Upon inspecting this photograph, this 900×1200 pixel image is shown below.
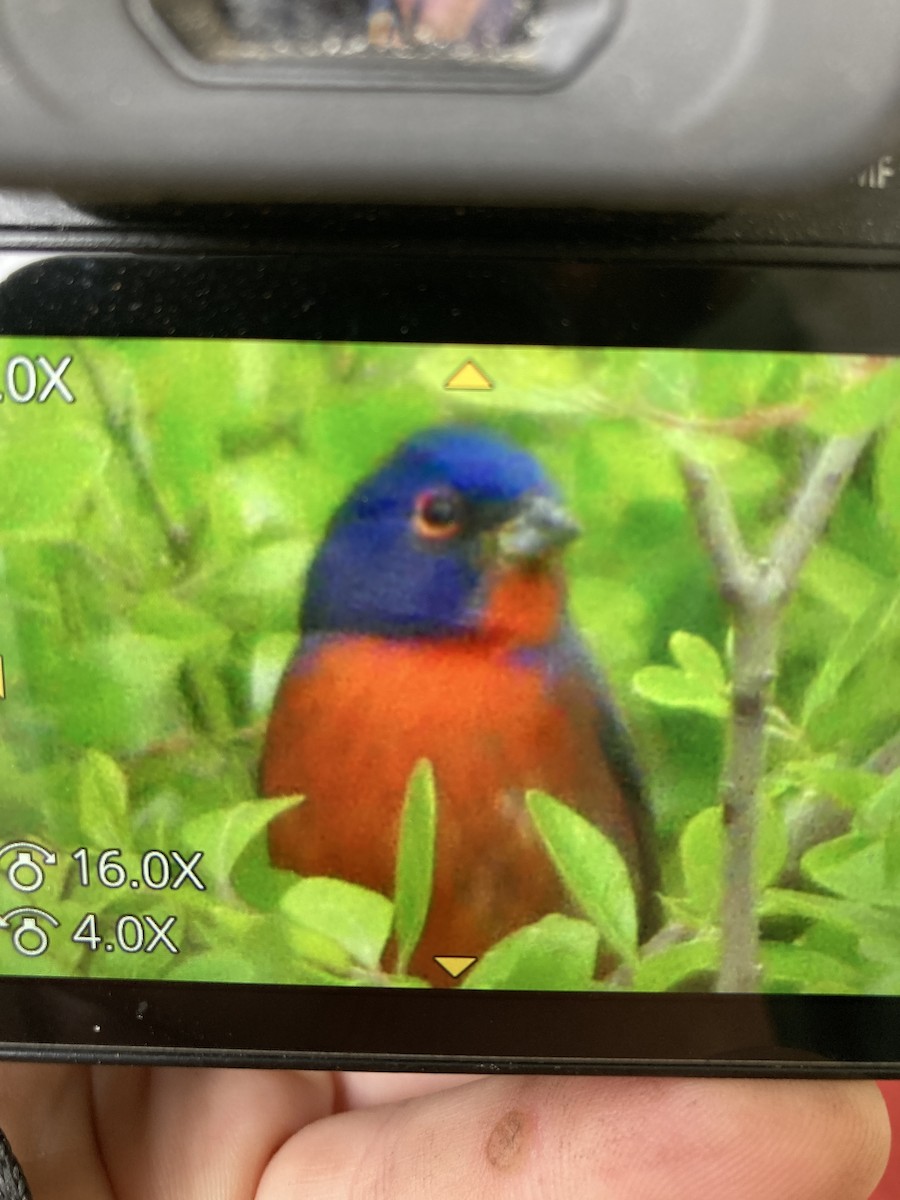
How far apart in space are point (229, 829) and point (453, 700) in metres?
0.07

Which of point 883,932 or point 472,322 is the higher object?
point 472,322

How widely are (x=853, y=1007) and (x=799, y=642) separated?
4.2 inches

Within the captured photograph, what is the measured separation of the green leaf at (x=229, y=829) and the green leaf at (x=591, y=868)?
0.07 meters

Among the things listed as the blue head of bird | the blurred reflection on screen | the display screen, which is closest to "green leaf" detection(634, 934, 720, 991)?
the display screen

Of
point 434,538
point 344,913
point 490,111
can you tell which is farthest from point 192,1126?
point 490,111

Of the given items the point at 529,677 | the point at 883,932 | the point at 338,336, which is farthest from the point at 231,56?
the point at 883,932

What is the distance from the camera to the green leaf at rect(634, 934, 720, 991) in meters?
0.28

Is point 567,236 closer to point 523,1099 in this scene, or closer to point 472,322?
point 472,322

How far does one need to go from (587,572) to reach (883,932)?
5.2 inches

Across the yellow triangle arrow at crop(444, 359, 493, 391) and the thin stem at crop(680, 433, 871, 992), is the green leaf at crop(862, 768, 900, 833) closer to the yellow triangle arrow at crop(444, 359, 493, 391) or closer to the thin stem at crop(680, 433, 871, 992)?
the thin stem at crop(680, 433, 871, 992)

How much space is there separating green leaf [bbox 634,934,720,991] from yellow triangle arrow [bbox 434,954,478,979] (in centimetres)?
5

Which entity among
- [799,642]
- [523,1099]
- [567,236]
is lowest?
[523,1099]

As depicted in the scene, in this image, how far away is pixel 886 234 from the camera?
256 millimetres

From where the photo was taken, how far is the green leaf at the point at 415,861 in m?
0.28
